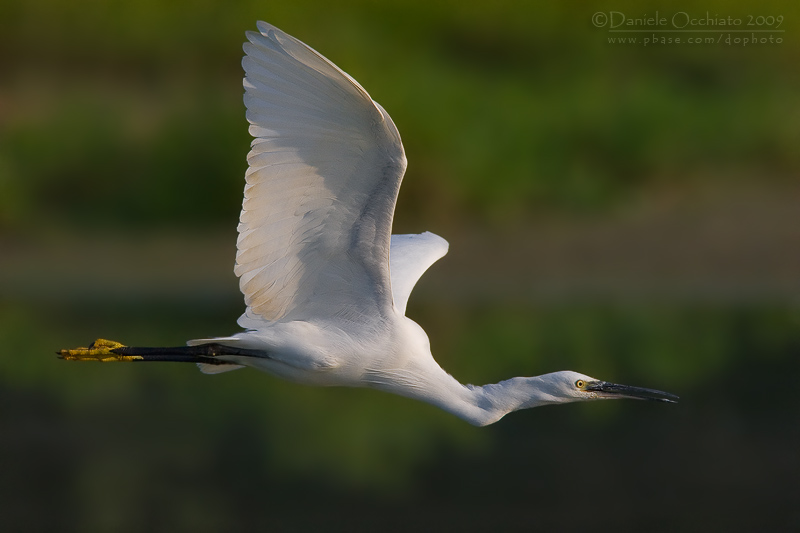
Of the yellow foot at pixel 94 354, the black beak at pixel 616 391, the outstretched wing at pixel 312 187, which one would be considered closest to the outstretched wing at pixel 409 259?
the outstretched wing at pixel 312 187

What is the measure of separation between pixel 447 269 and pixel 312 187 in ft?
26.0

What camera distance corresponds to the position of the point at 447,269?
41.1ft

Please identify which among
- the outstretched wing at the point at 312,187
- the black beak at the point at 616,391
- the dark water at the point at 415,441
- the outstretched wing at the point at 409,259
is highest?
the outstretched wing at the point at 312,187

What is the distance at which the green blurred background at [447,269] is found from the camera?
7551mm

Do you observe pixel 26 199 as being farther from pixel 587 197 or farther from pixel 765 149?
pixel 765 149

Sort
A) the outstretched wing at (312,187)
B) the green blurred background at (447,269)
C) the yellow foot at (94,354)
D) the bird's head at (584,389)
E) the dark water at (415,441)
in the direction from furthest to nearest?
the green blurred background at (447,269) < the dark water at (415,441) < the yellow foot at (94,354) < the bird's head at (584,389) < the outstretched wing at (312,187)

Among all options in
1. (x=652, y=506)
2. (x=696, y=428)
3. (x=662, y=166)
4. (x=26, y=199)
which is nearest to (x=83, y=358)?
(x=652, y=506)

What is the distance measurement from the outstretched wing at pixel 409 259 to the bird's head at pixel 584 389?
0.73m

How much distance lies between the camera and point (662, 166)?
1374 cm

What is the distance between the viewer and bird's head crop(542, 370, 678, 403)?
518cm

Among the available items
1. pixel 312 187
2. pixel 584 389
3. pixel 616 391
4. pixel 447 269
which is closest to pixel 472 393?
pixel 584 389

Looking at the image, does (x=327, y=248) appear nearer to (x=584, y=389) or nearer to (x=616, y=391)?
(x=584, y=389)

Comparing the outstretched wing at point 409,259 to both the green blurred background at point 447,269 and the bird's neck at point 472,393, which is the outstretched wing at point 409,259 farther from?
the green blurred background at point 447,269

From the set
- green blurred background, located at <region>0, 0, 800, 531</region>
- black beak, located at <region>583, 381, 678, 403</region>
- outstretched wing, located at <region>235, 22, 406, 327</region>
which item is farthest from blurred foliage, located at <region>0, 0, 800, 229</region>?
outstretched wing, located at <region>235, 22, 406, 327</region>
